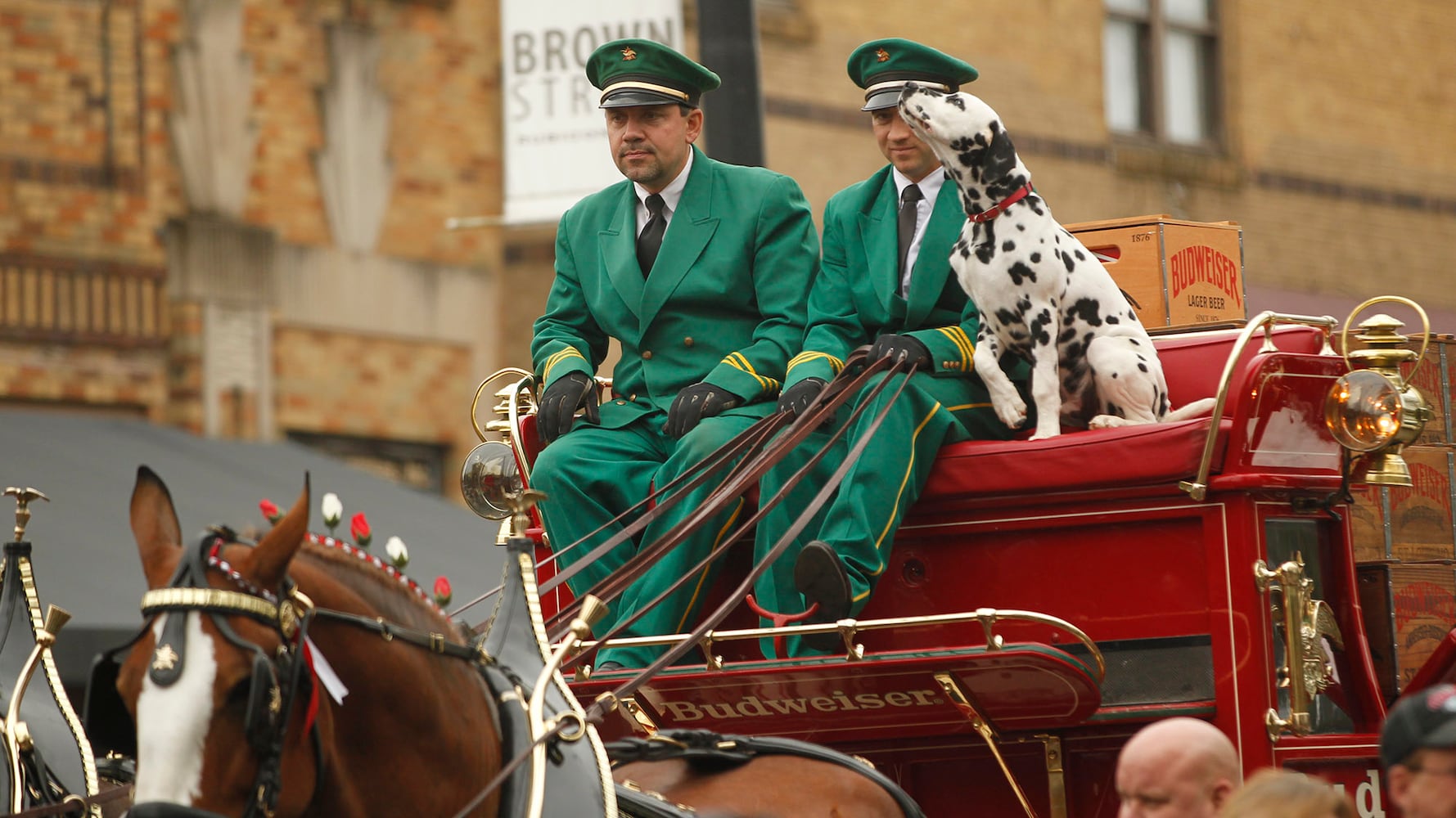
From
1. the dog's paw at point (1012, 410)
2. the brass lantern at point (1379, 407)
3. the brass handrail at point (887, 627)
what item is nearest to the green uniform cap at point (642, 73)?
the dog's paw at point (1012, 410)

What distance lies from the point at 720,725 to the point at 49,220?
8259mm

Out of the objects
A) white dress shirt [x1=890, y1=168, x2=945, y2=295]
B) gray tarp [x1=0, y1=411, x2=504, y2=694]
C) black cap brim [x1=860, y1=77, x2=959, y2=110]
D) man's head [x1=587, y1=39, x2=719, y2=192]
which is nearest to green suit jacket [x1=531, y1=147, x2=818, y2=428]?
man's head [x1=587, y1=39, x2=719, y2=192]

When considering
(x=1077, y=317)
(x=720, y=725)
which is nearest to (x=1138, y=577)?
(x=1077, y=317)

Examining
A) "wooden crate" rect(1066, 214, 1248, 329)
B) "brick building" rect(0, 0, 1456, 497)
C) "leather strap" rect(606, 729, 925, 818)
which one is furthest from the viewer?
"brick building" rect(0, 0, 1456, 497)

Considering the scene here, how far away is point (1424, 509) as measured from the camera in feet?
20.0

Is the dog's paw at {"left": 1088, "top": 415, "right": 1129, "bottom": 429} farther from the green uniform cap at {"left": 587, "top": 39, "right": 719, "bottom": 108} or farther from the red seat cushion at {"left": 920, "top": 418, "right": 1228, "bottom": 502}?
the green uniform cap at {"left": 587, "top": 39, "right": 719, "bottom": 108}

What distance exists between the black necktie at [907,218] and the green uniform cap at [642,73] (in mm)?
673

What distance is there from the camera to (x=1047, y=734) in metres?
5.10

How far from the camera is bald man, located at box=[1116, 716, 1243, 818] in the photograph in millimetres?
3521

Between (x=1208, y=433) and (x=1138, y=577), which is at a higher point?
(x=1208, y=433)

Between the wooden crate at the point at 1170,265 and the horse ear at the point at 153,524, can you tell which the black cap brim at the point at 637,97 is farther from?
the horse ear at the point at 153,524

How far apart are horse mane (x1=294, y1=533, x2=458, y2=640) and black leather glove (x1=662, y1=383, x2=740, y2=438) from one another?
1.66 m

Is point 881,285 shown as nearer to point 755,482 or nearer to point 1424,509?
point 755,482

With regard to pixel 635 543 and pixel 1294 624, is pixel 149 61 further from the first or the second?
pixel 1294 624
